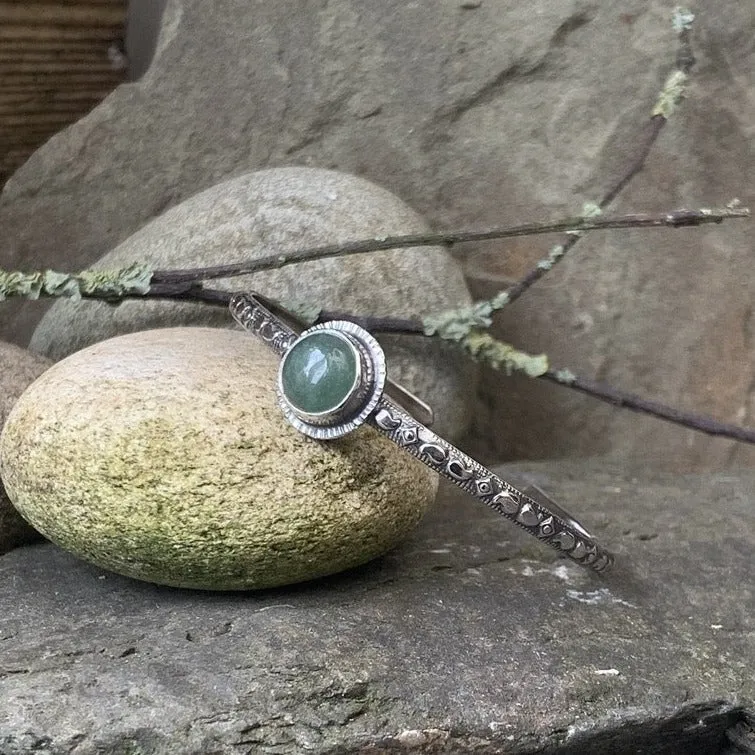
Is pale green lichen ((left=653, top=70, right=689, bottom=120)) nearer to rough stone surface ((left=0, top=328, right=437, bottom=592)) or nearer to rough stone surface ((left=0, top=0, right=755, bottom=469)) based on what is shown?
rough stone surface ((left=0, top=0, right=755, bottom=469))

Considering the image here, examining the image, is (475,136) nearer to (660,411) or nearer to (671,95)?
(671,95)

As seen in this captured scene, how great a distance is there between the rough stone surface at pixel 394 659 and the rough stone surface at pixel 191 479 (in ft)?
0.21

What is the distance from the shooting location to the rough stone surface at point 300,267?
48.6 inches

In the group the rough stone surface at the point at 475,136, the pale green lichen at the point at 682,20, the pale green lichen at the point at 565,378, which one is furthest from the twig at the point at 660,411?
the pale green lichen at the point at 682,20

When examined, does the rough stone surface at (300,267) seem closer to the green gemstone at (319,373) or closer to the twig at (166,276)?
the twig at (166,276)

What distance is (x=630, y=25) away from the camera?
56.4 inches

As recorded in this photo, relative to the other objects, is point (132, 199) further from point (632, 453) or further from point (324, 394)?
point (632, 453)

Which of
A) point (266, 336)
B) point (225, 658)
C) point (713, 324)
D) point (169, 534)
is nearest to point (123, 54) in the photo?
point (266, 336)

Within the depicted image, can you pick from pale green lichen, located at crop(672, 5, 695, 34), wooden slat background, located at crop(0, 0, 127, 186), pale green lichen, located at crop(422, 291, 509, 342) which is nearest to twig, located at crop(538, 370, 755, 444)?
pale green lichen, located at crop(422, 291, 509, 342)

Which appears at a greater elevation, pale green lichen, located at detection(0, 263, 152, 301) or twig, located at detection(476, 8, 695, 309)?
twig, located at detection(476, 8, 695, 309)

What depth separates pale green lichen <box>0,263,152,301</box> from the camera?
43.3 inches

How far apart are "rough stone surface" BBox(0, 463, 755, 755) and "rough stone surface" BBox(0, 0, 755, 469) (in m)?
0.58

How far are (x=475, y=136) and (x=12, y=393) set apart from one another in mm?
846

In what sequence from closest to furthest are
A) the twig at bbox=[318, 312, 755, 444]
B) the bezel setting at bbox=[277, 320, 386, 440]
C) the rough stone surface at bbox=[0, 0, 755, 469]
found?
the bezel setting at bbox=[277, 320, 386, 440] → the twig at bbox=[318, 312, 755, 444] → the rough stone surface at bbox=[0, 0, 755, 469]
